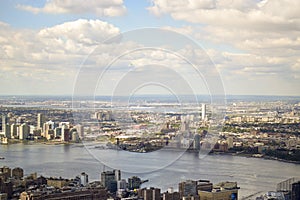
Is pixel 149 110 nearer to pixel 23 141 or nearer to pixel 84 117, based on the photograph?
pixel 84 117

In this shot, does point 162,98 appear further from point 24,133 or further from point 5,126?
point 5,126

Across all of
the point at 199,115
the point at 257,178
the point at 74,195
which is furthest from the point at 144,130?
the point at 74,195

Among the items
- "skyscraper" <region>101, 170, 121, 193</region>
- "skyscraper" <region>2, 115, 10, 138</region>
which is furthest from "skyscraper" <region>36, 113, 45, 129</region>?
"skyscraper" <region>101, 170, 121, 193</region>

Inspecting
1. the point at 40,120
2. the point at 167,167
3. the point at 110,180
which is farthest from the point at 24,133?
the point at 110,180

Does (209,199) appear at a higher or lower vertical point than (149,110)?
lower

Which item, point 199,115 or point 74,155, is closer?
point 199,115

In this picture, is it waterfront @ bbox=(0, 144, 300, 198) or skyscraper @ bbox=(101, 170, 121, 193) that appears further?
waterfront @ bbox=(0, 144, 300, 198)

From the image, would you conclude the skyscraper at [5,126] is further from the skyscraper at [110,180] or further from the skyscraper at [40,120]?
the skyscraper at [110,180]

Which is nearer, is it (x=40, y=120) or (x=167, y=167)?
(x=167, y=167)

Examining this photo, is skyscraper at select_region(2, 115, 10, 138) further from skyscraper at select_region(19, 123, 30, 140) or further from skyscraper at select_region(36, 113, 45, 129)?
skyscraper at select_region(36, 113, 45, 129)
